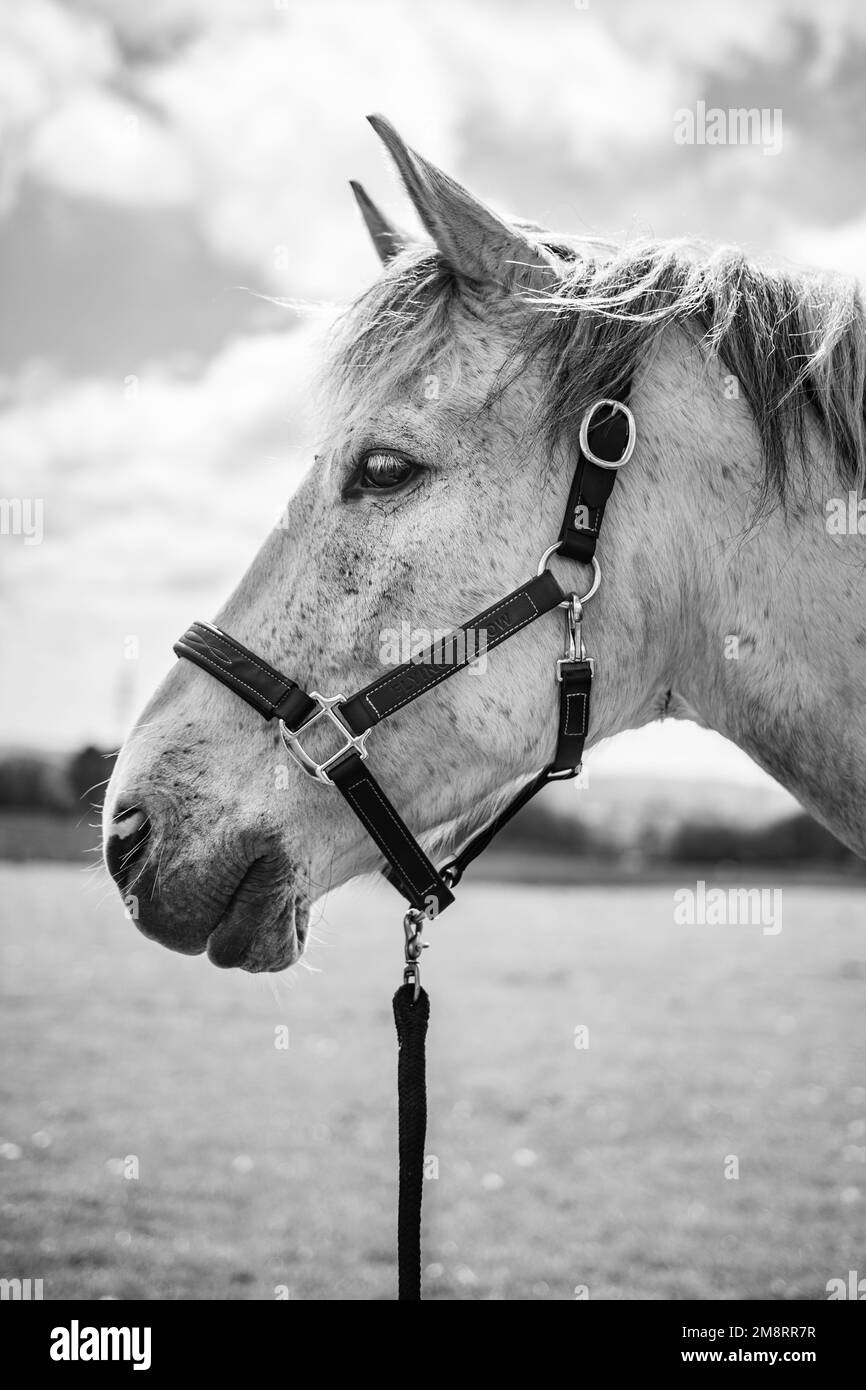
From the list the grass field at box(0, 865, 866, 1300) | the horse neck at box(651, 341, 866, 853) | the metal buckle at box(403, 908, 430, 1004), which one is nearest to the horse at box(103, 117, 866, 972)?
the horse neck at box(651, 341, 866, 853)

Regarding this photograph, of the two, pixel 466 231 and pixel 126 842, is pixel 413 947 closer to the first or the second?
pixel 126 842

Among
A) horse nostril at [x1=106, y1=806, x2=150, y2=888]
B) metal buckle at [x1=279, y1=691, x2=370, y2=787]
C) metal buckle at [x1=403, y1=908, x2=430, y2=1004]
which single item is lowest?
metal buckle at [x1=403, y1=908, x2=430, y2=1004]

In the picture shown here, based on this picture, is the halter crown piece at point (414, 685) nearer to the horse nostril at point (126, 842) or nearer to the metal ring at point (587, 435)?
the metal ring at point (587, 435)

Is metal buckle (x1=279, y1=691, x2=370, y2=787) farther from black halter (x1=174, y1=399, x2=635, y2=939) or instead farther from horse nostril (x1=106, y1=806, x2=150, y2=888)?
horse nostril (x1=106, y1=806, x2=150, y2=888)

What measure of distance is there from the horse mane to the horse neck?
0.07 meters

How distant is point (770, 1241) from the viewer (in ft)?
22.7

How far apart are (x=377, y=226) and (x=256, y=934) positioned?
2241mm

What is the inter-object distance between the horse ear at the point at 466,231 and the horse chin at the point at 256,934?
1648 mm

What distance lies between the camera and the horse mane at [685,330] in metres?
2.28

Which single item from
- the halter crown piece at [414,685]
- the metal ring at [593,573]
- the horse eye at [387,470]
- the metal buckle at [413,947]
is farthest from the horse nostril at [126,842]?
the metal ring at [593,573]

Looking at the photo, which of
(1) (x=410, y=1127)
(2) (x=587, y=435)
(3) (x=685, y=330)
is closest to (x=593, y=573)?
(2) (x=587, y=435)

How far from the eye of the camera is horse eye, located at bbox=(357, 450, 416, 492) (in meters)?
2.30

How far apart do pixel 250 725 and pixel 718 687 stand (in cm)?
118
